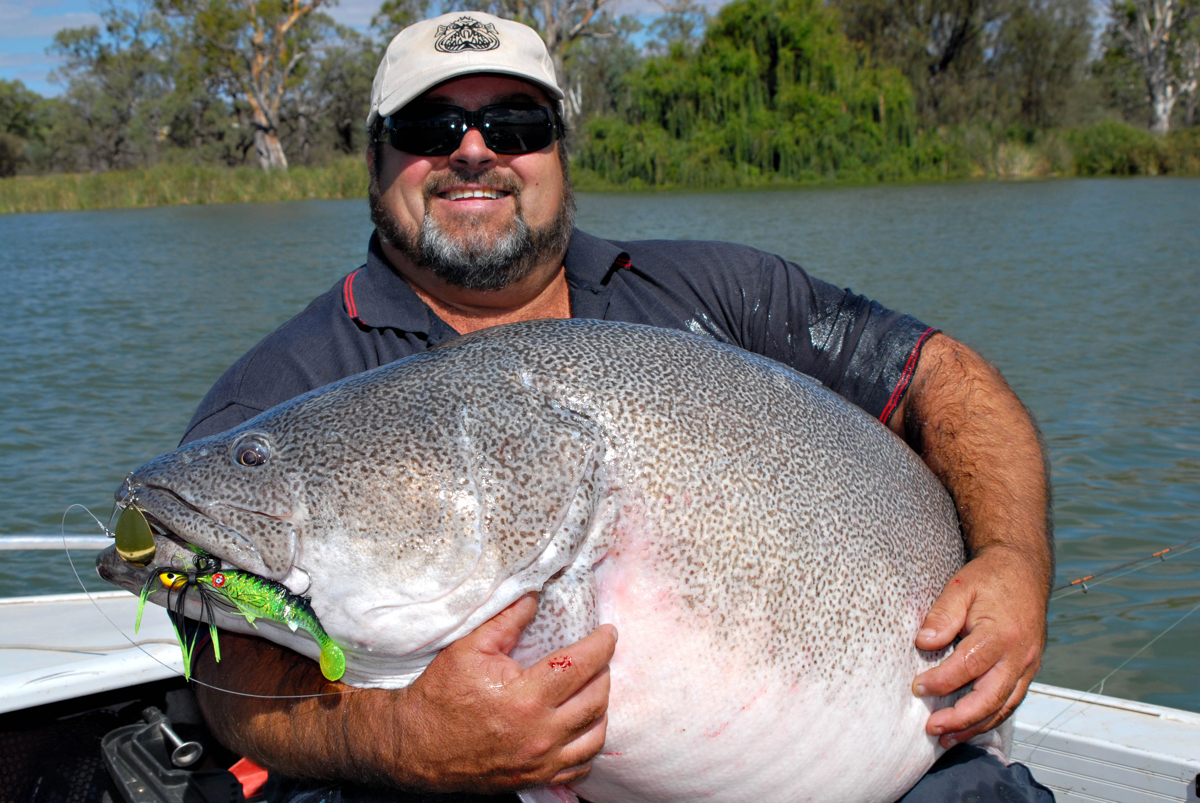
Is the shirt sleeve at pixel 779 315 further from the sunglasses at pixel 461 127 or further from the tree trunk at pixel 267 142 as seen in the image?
the tree trunk at pixel 267 142

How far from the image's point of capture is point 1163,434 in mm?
7672

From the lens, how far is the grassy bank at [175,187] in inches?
1299

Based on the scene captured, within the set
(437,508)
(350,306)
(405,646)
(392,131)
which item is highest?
(392,131)

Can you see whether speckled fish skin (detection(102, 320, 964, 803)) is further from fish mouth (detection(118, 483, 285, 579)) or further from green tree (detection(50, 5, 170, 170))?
green tree (detection(50, 5, 170, 170))

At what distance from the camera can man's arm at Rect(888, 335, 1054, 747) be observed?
1995 millimetres

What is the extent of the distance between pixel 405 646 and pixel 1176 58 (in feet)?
192

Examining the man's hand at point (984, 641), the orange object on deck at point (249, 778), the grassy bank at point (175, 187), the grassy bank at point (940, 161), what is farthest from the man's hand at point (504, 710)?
the grassy bank at point (175, 187)

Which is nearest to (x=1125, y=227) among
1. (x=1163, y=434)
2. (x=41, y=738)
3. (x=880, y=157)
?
(x=1163, y=434)

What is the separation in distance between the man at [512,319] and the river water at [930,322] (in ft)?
8.50

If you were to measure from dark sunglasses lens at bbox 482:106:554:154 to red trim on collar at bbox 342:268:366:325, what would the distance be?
58cm

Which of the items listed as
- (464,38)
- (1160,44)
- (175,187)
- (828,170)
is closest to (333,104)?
(175,187)

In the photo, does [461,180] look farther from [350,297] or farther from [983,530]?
[983,530]

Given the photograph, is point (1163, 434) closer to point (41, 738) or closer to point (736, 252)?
point (736, 252)

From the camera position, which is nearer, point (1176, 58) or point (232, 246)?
point (232, 246)
